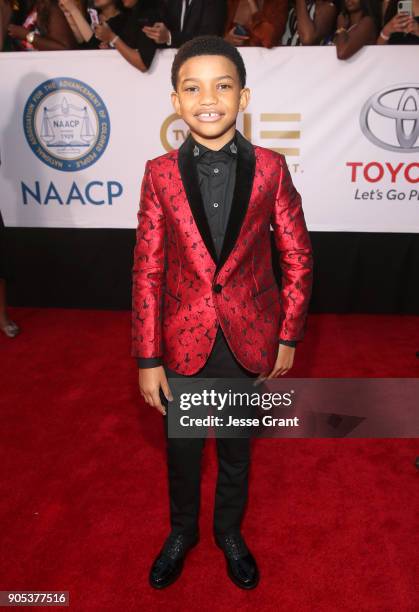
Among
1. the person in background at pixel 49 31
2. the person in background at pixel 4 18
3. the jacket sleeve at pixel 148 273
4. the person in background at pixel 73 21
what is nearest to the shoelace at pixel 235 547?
the jacket sleeve at pixel 148 273

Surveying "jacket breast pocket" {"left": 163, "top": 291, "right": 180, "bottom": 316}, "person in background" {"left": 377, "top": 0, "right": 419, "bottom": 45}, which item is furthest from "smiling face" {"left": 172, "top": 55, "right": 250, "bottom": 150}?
"person in background" {"left": 377, "top": 0, "right": 419, "bottom": 45}

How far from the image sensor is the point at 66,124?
387 centimetres

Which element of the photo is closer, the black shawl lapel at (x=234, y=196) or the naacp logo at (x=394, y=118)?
the black shawl lapel at (x=234, y=196)

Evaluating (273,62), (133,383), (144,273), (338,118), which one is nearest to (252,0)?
(273,62)

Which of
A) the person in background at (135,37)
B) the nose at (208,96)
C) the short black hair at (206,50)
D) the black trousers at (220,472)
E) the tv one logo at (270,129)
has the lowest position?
the black trousers at (220,472)

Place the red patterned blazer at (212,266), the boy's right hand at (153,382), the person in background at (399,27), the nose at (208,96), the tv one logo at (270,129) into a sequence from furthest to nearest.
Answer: the tv one logo at (270,129), the person in background at (399,27), the boy's right hand at (153,382), the red patterned blazer at (212,266), the nose at (208,96)

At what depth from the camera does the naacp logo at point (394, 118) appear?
11.7ft

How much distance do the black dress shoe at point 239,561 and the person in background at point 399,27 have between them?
128 inches

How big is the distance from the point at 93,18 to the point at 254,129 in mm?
1523

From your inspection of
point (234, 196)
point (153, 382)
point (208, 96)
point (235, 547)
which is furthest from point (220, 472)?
point (208, 96)

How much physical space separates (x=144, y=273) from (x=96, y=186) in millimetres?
2619

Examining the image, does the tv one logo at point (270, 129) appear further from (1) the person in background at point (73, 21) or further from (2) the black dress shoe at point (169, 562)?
(2) the black dress shoe at point (169, 562)

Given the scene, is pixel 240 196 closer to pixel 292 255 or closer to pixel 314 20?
pixel 292 255

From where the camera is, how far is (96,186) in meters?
3.95
